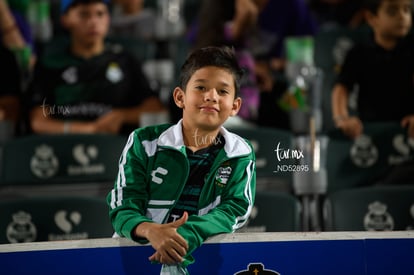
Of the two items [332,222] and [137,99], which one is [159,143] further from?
[137,99]

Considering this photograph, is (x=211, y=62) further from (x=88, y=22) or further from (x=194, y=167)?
(x=88, y=22)

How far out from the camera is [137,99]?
312 cm

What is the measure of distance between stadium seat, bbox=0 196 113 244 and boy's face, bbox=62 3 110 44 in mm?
1041

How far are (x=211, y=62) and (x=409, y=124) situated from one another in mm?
1203

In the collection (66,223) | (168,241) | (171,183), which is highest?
(66,223)

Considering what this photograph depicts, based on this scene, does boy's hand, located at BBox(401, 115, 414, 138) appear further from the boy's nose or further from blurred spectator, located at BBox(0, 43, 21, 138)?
blurred spectator, located at BBox(0, 43, 21, 138)

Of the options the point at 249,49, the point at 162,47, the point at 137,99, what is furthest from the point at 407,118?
the point at 162,47

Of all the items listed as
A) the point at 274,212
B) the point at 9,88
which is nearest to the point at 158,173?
the point at 274,212

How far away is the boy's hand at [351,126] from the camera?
2717mm

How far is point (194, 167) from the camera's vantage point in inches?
66.1

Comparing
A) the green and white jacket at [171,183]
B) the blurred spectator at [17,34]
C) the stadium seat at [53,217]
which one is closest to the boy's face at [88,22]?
the blurred spectator at [17,34]

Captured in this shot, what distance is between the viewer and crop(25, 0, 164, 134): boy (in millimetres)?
2955

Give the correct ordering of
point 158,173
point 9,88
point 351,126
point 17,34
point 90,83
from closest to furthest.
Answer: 1. point 158,173
2. point 351,126
3. point 90,83
4. point 9,88
5. point 17,34

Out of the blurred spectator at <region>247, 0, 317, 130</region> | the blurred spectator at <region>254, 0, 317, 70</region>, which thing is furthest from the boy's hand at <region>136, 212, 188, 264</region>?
the blurred spectator at <region>254, 0, 317, 70</region>
